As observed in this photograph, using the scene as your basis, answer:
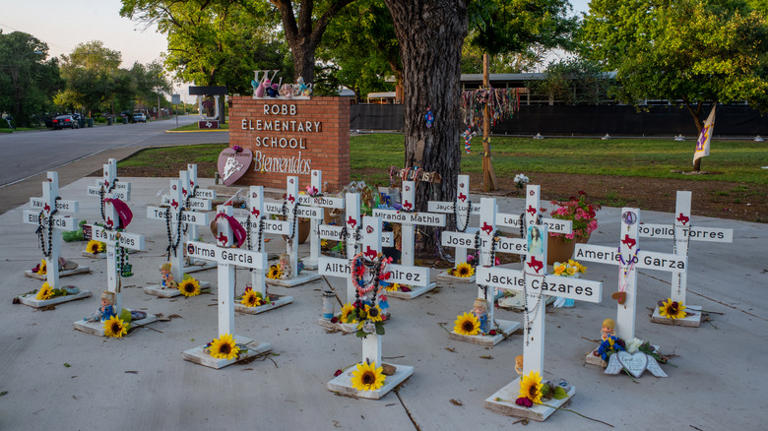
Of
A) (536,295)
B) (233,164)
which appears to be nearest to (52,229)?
(536,295)

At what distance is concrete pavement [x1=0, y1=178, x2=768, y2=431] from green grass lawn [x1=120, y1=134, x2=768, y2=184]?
37.0ft

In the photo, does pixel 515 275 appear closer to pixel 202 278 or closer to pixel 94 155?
pixel 202 278

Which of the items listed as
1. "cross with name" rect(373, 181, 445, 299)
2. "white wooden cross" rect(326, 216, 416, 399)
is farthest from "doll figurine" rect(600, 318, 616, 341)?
"cross with name" rect(373, 181, 445, 299)

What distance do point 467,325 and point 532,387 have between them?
142 centimetres

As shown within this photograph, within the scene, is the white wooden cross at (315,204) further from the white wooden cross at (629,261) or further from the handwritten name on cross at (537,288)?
the handwritten name on cross at (537,288)

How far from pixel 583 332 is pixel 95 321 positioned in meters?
4.31

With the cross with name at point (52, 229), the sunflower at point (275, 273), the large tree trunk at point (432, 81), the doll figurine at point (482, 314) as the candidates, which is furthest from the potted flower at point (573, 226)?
the cross with name at point (52, 229)

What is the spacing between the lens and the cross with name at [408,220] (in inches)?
280

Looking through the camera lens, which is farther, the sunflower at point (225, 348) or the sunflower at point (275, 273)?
the sunflower at point (275, 273)

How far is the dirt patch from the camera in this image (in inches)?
522

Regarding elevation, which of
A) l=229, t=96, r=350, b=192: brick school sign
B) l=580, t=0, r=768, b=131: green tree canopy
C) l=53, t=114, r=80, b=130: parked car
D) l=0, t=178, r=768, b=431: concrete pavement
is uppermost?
l=580, t=0, r=768, b=131: green tree canopy

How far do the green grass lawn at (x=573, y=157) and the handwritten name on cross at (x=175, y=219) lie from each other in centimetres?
1034

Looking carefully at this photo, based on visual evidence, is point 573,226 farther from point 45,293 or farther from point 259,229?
point 45,293

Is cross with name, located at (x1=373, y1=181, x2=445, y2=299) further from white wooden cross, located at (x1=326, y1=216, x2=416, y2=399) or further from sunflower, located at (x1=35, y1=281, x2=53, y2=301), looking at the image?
sunflower, located at (x1=35, y1=281, x2=53, y2=301)
